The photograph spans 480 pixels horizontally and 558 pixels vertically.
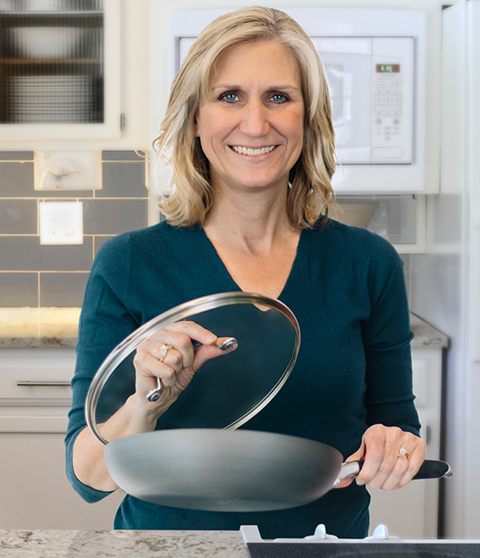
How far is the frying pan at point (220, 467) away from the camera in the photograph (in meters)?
0.47

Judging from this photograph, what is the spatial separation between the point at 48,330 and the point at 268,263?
1098 mm

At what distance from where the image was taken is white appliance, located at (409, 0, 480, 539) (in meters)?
1.68

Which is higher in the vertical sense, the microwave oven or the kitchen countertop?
the microwave oven

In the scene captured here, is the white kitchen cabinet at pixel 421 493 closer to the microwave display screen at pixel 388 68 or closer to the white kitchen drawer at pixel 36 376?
the microwave display screen at pixel 388 68

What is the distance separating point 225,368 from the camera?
0.57 m

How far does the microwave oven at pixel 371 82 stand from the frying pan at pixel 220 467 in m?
1.35

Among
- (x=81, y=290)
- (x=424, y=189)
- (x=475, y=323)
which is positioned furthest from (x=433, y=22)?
(x=81, y=290)

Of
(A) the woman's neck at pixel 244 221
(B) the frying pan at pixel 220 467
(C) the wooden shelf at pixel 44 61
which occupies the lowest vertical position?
(B) the frying pan at pixel 220 467

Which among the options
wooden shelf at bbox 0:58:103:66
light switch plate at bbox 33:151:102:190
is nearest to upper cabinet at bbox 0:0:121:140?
wooden shelf at bbox 0:58:103:66

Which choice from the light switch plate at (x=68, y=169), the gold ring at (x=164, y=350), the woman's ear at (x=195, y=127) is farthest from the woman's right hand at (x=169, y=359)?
the light switch plate at (x=68, y=169)

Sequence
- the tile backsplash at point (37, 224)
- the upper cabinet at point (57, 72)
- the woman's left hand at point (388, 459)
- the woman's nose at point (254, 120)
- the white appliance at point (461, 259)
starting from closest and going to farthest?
the woman's left hand at point (388, 459), the woman's nose at point (254, 120), the white appliance at point (461, 259), the upper cabinet at point (57, 72), the tile backsplash at point (37, 224)

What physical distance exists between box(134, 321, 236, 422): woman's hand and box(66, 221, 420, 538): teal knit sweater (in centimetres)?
29

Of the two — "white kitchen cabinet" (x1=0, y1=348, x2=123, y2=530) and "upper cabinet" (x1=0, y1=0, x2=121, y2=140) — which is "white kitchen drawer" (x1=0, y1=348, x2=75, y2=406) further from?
"upper cabinet" (x1=0, y1=0, x2=121, y2=140)

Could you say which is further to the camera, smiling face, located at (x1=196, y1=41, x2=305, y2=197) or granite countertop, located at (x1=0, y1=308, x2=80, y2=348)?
granite countertop, located at (x1=0, y1=308, x2=80, y2=348)
